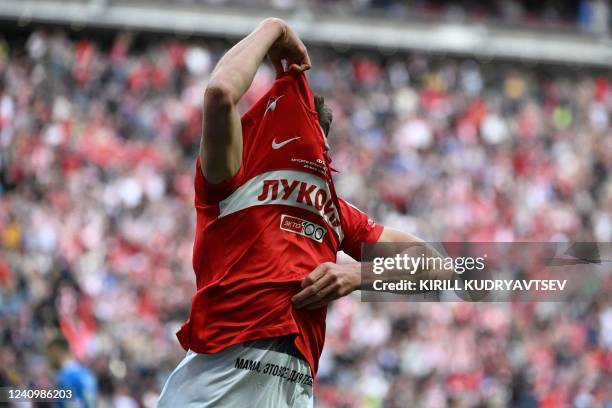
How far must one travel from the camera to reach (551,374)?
16375 millimetres

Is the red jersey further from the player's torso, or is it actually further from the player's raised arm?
the player's raised arm

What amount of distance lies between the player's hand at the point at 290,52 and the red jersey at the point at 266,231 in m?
0.04

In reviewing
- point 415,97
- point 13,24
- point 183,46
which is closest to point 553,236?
point 415,97

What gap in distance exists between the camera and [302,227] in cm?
338

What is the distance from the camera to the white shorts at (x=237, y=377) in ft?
10.6

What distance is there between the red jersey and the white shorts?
0.04 m

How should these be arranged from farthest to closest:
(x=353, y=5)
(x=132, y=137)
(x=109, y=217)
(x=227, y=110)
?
(x=353, y=5) < (x=132, y=137) < (x=109, y=217) < (x=227, y=110)

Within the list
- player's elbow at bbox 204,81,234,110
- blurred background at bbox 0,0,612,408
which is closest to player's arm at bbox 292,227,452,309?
player's elbow at bbox 204,81,234,110

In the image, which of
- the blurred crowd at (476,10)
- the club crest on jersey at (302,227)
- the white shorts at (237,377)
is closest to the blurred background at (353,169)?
the blurred crowd at (476,10)

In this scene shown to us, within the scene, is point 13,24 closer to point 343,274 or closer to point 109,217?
point 109,217

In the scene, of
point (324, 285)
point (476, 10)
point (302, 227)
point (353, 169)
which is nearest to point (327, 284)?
point (324, 285)

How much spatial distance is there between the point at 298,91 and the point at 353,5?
25190mm

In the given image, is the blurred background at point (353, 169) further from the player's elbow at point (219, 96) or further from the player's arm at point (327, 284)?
the player's elbow at point (219, 96)

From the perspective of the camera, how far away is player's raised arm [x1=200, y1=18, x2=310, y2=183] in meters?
3.02
